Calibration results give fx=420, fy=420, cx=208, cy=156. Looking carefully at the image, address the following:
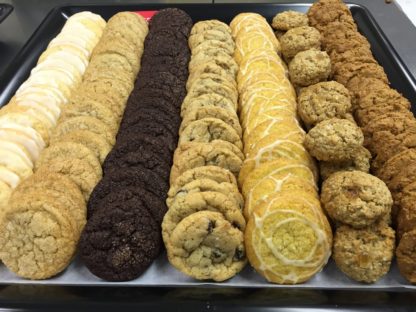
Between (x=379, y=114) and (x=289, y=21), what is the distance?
126 centimetres

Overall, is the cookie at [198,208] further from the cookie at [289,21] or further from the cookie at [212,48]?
the cookie at [289,21]

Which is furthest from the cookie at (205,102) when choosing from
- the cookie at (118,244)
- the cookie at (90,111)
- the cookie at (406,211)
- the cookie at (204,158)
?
the cookie at (406,211)

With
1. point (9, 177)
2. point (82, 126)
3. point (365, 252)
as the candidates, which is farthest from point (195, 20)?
point (365, 252)

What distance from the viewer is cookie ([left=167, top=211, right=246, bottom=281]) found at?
182 centimetres

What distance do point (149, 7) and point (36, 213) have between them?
2.56 metres

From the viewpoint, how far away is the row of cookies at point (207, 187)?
185 cm

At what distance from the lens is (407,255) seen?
1850 mm

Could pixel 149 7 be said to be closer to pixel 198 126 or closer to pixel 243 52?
pixel 243 52

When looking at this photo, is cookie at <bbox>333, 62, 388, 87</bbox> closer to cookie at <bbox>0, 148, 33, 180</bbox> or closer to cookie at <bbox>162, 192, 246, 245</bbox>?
cookie at <bbox>162, 192, 246, 245</bbox>

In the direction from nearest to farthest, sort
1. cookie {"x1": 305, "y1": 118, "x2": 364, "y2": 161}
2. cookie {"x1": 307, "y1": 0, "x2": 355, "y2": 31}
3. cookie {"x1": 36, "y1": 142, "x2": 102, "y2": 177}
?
1. cookie {"x1": 305, "y1": 118, "x2": 364, "y2": 161}
2. cookie {"x1": 36, "y1": 142, "x2": 102, "y2": 177}
3. cookie {"x1": 307, "y1": 0, "x2": 355, "y2": 31}

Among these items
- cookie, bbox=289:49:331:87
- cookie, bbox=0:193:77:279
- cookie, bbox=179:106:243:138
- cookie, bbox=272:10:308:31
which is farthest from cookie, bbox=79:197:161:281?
cookie, bbox=272:10:308:31

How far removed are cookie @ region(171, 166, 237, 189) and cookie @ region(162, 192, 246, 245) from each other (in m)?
0.12

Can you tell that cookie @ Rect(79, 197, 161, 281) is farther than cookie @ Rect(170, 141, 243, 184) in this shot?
No

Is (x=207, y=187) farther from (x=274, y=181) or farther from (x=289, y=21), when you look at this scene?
(x=289, y=21)
